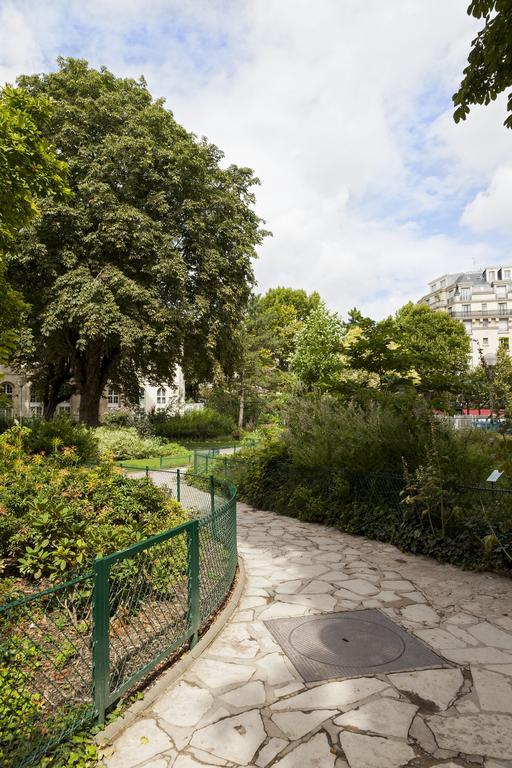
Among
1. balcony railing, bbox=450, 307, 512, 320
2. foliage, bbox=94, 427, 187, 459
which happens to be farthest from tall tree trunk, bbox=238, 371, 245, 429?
balcony railing, bbox=450, 307, 512, 320

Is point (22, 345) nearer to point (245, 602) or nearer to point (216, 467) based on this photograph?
point (216, 467)

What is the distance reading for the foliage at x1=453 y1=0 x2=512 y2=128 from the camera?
518 centimetres

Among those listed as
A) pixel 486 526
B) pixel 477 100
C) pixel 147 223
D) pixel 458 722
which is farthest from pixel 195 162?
pixel 458 722

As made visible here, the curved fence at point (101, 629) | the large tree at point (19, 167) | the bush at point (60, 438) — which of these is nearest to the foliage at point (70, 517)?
the curved fence at point (101, 629)

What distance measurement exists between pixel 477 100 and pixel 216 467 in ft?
35.7

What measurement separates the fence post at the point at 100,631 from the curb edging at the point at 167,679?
109 millimetres

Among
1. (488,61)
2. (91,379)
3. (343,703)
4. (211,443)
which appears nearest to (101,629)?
(343,703)

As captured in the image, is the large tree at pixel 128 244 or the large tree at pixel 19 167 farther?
the large tree at pixel 128 244

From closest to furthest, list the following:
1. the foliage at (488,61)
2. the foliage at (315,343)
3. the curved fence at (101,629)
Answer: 1. the curved fence at (101,629)
2. the foliage at (488,61)
3. the foliage at (315,343)

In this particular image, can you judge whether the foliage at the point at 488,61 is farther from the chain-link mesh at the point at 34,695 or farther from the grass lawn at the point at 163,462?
the grass lawn at the point at 163,462

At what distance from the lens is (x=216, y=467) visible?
14008 mm

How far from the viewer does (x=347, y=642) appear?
14.2 feet

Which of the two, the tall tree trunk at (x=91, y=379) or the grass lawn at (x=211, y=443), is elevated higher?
the tall tree trunk at (x=91, y=379)

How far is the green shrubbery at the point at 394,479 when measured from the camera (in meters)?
6.59
